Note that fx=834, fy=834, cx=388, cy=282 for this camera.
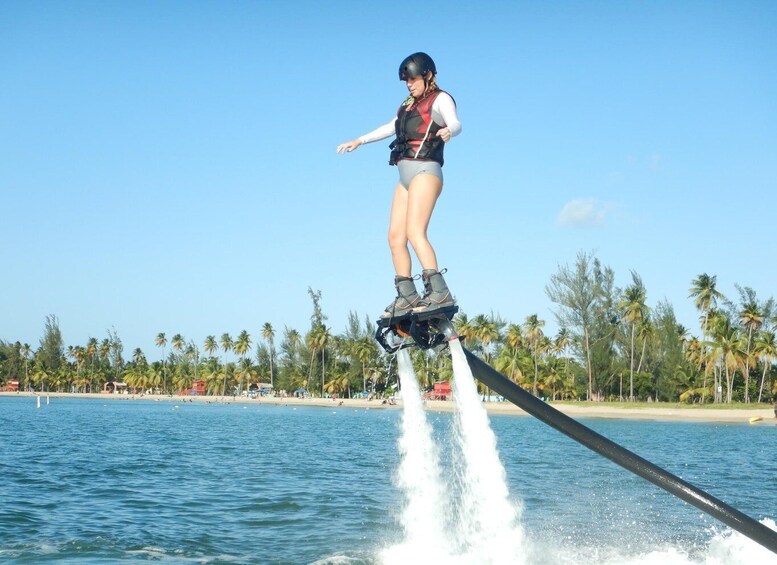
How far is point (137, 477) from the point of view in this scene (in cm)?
2684

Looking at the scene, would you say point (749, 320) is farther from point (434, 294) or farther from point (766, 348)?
point (434, 294)

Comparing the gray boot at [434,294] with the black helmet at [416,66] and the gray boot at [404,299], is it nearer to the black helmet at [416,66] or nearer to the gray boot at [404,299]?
the gray boot at [404,299]

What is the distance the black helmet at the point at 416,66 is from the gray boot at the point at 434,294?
1408 mm

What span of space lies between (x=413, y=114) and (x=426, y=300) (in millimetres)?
1345

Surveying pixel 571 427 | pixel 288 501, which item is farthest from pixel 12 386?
pixel 571 427

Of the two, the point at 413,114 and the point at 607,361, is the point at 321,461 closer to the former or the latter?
the point at 413,114

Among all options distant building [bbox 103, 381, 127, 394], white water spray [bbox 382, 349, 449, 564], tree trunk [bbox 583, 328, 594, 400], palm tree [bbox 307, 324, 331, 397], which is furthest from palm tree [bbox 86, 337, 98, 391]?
white water spray [bbox 382, 349, 449, 564]

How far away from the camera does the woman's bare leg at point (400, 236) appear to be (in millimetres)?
5980

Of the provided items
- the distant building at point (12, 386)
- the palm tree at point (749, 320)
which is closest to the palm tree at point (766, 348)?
the palm tree at point (749, 320)

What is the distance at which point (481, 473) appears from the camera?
6.20 metres

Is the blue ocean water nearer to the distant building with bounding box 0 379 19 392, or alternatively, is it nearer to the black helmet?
the black helmet

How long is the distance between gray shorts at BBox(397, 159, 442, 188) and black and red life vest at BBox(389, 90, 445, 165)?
32mm

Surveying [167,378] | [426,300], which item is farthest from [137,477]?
[167,378]

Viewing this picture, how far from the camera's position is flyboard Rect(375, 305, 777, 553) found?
533 centimetres
